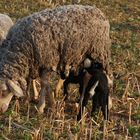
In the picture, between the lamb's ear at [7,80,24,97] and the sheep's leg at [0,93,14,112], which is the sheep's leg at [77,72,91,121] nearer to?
the lamb's ear at [7,80,24,97]

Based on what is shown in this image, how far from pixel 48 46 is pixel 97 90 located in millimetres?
1040

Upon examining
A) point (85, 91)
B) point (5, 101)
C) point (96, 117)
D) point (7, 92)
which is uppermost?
point (7, 92)

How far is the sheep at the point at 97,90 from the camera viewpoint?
27.4ft

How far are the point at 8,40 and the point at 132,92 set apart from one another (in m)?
2.46

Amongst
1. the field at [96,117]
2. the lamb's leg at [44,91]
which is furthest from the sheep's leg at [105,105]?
the lamb's leg at [44,91]

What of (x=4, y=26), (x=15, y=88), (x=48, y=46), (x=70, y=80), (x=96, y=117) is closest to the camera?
(x=15, y=88)

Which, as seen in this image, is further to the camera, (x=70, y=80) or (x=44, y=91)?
(x=70, y=80)

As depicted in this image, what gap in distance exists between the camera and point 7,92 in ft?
26.0

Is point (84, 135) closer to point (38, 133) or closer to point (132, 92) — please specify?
point (38, 133)

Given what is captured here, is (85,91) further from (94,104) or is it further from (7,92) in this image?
(7,92)

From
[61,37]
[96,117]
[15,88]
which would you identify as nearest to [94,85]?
[96,117]

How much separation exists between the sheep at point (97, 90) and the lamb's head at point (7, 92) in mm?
1029

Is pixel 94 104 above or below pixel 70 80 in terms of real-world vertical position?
below

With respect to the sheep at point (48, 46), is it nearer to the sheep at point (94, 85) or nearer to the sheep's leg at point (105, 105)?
the sheep at point (94, 85)
